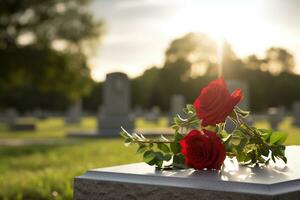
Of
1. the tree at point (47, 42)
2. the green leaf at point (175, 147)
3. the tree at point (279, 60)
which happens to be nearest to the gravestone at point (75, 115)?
the tree at point (47, 42)

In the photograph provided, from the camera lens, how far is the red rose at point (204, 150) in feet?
8.40

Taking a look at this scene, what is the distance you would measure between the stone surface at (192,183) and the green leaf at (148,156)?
→ 0.16 ft

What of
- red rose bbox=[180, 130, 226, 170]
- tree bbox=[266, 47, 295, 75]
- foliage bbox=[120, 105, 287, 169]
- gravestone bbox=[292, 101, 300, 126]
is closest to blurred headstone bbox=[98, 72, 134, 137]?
gravestone bbox=[292, 101, 300, 126]

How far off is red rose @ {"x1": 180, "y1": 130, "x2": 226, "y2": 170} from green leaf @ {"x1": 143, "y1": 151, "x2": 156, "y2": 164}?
192 mm

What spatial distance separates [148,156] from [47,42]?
2485 centimetres

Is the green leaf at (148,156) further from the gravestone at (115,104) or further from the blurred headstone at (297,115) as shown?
the blurred headstone at (297,115)

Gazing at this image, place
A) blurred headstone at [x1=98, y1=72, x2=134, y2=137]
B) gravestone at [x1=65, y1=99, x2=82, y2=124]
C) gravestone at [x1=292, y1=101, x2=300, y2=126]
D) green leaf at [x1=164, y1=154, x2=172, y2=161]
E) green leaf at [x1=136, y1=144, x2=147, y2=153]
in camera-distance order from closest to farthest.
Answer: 1. green leaf at [x1=164, y1=154, x2=172, y2=161]
2. green leaf at [x1=136, y1=144, x2=147, y2=153]
3. blurred headstone at [x1=98, y1=72, x2=134, y2=137]
4. gravestone at [x1=292, y1=101, x2=300, y2=126]
5. gravestone at [x1=65, y1=99, x2=82, y2=124]

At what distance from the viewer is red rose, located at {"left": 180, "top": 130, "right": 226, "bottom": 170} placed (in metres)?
2.56

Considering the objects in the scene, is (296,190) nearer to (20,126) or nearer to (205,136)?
(205,136)

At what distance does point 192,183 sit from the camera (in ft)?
7.52

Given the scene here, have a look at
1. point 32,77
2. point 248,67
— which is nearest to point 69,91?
point 32,77

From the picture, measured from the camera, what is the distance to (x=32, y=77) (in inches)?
1078

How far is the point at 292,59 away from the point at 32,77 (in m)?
49.1

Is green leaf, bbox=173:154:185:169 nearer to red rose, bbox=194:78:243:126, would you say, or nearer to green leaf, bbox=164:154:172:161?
green leaf, bbox=164:154:172:161
